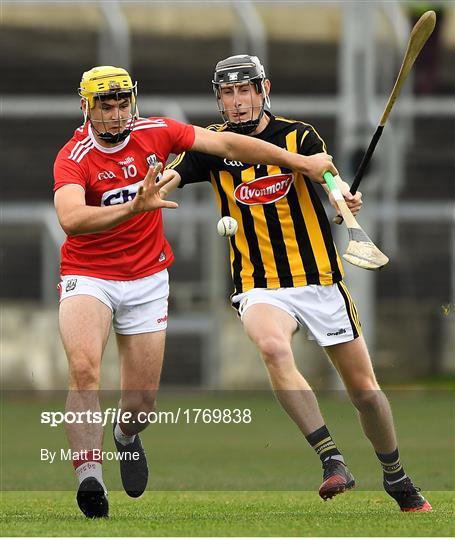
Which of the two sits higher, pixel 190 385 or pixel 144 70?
pixel 144 70

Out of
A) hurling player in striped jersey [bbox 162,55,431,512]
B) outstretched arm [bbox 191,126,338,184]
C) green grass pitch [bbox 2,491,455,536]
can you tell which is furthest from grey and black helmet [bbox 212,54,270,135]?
green grass pitch [bbox 2,491,455,536]

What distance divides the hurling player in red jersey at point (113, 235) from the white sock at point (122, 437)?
0.29 m

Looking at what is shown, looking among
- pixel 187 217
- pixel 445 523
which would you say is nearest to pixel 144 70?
pixel 187 217

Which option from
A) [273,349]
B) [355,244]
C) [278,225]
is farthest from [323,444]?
[278,225]

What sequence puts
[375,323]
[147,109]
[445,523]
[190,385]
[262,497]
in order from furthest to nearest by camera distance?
[147,109] < [375,323] < [190,385] < [262,497] < [445,523]

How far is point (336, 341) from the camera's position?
20.6 ft

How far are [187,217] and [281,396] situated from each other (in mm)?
7507

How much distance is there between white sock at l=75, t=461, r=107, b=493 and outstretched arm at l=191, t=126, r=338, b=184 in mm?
1432

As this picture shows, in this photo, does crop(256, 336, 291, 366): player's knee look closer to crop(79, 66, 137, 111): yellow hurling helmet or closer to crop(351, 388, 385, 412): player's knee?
crop(351, 388, 385, 412): player's knee

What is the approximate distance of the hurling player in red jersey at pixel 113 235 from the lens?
581 centimetres

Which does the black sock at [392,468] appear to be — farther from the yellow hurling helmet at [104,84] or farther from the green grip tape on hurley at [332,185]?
the yellow hurling helmet at [104,84]

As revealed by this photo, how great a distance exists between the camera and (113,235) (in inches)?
247

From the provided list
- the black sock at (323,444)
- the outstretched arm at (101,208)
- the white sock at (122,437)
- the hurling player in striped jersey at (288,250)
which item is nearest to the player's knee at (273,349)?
the hurling player in striped jersey at (288,250)

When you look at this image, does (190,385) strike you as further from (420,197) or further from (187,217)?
(420,197)
